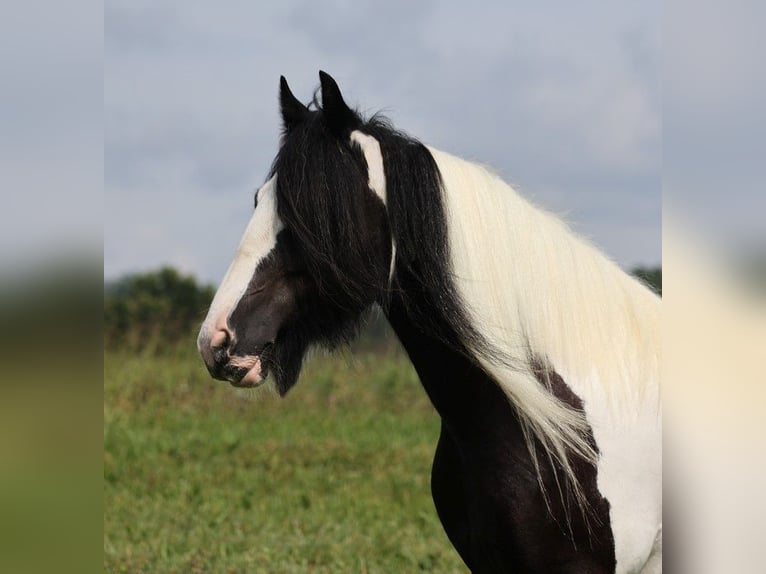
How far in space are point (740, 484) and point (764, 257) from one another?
23 centimetres

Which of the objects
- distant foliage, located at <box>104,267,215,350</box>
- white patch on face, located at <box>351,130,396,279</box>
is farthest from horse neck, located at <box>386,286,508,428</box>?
distant foliage, located at <box>104,267,215,350</box>

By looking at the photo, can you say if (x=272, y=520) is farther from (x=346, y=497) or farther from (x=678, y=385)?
(x=678, y=385)

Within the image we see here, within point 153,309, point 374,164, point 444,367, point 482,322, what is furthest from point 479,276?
point 153,309

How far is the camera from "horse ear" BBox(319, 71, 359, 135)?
7.57ft

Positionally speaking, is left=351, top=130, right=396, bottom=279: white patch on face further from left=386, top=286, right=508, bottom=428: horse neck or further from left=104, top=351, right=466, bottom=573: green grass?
left=104, top=351, right=466, bottom=573: green grass

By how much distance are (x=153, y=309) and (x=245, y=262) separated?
464 inches

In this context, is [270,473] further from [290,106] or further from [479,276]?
[479,276]

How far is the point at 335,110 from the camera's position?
92.2 inches

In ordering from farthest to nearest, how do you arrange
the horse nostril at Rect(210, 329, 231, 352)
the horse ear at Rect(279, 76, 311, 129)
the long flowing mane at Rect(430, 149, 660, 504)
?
the horse ear at Rect(279, 76, 311, 129) < the long flowing mane at Rect(430, 149, 660, 504) < the horse nostril at Rect(210, 329, 231, 352)

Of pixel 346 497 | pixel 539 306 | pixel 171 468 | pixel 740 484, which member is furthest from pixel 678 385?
pixel 171 468

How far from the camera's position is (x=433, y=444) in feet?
25.7

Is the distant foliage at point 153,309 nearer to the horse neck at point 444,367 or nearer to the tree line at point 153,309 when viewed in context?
the tree line at point 153,309

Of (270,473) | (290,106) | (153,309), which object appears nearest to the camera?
(290,106)

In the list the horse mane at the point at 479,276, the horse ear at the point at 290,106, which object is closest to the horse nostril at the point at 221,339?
the horse mane at the point at 479,276
